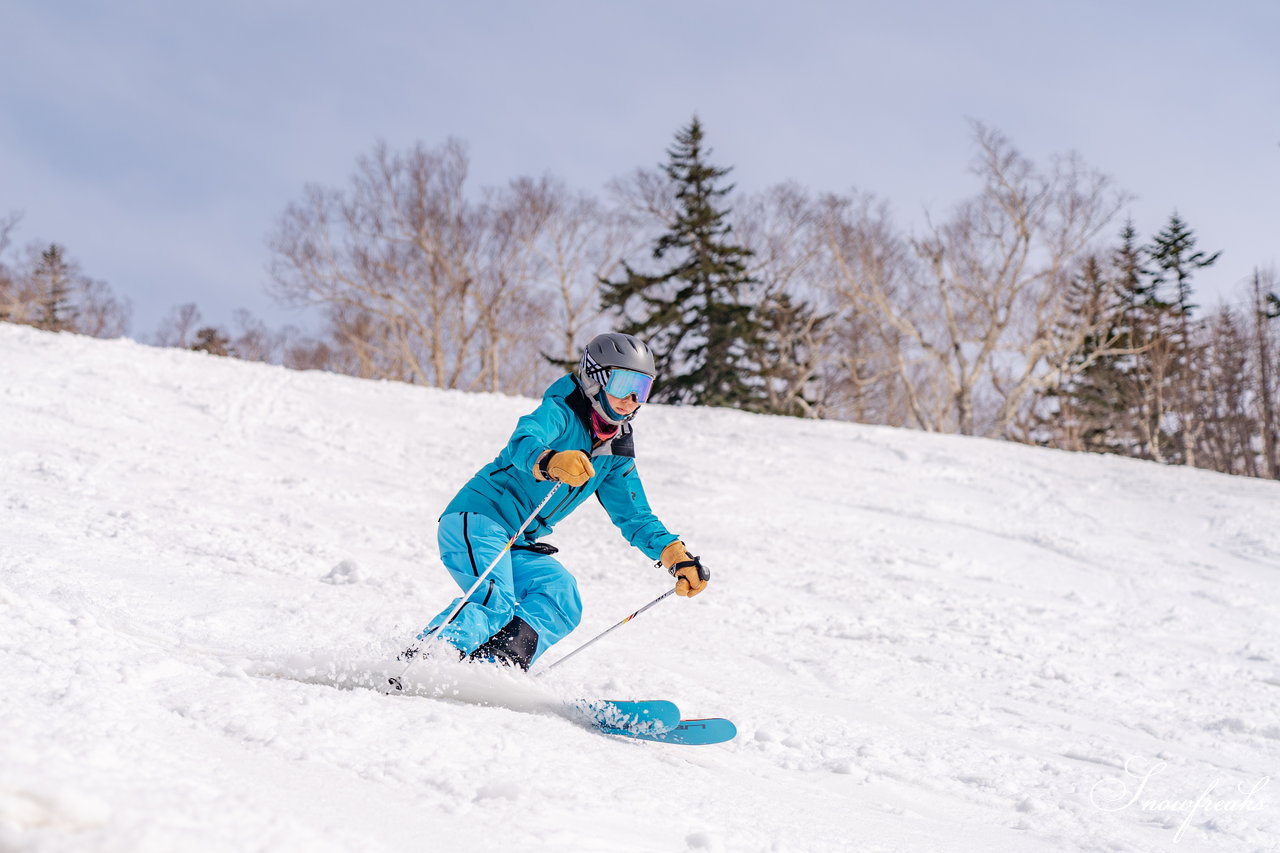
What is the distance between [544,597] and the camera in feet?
10.3

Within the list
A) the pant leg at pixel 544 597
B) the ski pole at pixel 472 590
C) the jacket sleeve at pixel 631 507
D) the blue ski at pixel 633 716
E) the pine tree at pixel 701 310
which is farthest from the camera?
the pine tree at pixel 701 310

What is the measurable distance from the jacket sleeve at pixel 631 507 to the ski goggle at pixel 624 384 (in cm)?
37

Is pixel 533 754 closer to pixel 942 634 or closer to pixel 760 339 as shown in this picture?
pixel 942 634

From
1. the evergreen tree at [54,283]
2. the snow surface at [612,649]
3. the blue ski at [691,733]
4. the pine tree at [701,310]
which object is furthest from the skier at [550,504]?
the evergreen tree at [54,283]

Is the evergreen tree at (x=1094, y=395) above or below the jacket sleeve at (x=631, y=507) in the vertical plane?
above

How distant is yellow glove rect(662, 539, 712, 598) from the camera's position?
3219 mm

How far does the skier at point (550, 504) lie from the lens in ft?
9.68

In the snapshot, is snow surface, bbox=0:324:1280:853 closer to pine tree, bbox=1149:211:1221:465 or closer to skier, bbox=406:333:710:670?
skier, bbox=406:333:710:670

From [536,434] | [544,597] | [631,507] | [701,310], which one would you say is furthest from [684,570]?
[701,310]

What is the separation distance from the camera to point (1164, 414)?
2766 centimetres

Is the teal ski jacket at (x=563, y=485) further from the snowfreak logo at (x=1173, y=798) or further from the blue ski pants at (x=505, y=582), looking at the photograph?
the snowfreak logo at (x=1173, y=798)

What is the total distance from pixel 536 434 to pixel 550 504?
342 millimetres

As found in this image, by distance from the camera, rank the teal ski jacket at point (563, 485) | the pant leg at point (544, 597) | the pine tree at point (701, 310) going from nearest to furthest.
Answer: the pant leg at point (544, 597), the teal ski jacket at point (563, 485), the pine tree at point (701, 310)

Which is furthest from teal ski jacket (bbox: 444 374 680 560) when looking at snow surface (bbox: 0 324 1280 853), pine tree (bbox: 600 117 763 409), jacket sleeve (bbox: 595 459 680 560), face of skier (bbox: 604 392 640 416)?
pine tree (bbox: 600 117 763 409)
